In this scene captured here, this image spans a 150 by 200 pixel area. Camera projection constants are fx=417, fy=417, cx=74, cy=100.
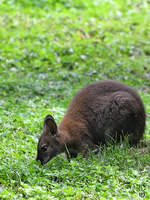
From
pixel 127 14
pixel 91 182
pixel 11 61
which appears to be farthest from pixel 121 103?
pixel 127 14

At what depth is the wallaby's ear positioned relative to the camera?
5.88 meters

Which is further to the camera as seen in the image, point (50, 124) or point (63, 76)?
point (63, 76)

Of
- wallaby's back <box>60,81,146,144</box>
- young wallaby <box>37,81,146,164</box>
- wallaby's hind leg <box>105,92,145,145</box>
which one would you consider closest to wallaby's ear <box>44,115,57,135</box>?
young wallaby <box>37,81,146,164</box>

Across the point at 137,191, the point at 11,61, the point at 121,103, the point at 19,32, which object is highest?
the point at 19,32

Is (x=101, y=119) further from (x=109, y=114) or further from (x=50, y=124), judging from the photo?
(x=50, y=124)

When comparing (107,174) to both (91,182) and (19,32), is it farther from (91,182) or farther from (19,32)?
(19,32)

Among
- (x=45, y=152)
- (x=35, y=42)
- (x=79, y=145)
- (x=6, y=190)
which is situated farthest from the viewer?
(x=35, y=42)

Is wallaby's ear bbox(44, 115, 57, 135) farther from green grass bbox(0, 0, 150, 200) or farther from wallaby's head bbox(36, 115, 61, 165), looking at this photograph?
green grass bbox(0, 0, 150, 200)

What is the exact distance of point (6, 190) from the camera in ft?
14.6

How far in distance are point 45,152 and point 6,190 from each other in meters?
1.54

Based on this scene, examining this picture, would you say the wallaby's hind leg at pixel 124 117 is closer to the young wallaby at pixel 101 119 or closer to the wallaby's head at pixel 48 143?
the young wallaby at pixel 101 119

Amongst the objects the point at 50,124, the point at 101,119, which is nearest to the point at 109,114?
the point at 101,119

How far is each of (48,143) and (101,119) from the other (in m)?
1.07

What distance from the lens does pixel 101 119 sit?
22.0 ft
